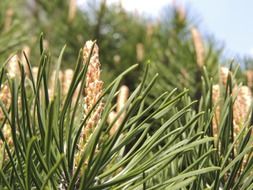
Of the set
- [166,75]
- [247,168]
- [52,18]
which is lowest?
[247,168]

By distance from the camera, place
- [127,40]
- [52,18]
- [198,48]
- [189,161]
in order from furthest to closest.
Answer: [52,18] → [127,40] → [198,48] → [189,161]

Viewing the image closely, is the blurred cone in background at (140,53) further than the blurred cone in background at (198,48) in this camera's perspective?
Yes

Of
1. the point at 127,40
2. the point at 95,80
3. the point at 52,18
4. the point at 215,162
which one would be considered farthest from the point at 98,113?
the point at 52,18

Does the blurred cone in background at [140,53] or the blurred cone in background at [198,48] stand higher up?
the blurred cone in background at [140,53]

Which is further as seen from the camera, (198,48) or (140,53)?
(140,53)

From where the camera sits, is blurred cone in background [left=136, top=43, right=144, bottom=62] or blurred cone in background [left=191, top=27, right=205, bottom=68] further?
blurred cone in background [left=136, top=43, right=144, bottom=62]

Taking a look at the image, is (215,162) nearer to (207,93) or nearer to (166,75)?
(207,93)

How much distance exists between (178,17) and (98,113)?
1.80 meters

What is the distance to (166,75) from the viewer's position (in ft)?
5.06

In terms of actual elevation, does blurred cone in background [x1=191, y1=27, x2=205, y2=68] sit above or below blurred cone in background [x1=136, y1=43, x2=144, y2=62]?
below

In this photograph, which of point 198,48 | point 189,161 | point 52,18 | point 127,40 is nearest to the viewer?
point 189,161

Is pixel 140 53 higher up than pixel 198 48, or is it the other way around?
pixel 140 53

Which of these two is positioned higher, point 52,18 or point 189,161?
point 52,18

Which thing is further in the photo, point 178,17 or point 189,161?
point 178,17
